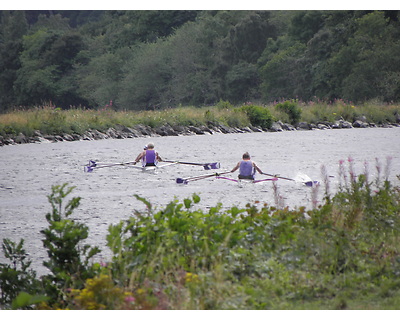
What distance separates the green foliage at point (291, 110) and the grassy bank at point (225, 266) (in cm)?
4257

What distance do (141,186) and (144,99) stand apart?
53.0 metres

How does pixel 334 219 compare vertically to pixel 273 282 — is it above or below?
above

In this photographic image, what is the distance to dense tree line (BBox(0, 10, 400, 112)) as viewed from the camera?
56.8 metres

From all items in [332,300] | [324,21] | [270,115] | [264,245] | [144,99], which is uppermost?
[324,21]

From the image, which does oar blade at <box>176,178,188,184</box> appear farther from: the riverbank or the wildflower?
the riverbank

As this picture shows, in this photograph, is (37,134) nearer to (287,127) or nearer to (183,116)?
(183,116)

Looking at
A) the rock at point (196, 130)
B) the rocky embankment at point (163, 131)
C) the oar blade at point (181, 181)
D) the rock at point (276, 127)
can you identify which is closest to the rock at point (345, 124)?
the rocky embankment at point (163, 131)

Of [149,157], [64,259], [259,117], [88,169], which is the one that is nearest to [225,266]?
[64,259]

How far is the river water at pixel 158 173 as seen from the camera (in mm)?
16453

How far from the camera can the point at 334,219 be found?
982cm

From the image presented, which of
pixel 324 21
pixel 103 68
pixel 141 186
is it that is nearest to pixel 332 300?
pixel 141 186

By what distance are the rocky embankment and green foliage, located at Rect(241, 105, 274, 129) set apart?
46 cm

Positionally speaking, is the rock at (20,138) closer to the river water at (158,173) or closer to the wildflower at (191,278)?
the river water at (158,173)

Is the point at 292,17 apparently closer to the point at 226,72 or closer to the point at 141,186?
the point at 226,72
